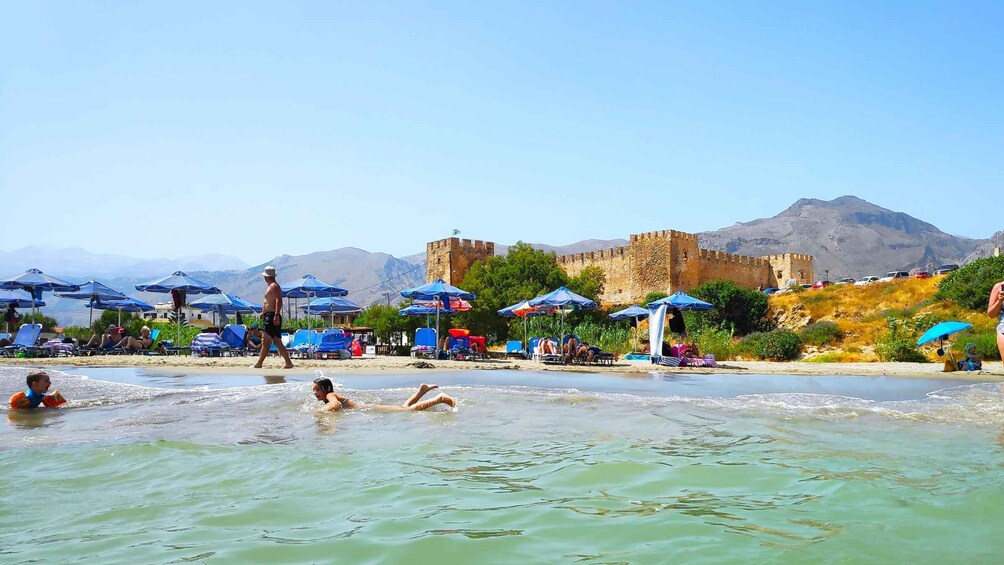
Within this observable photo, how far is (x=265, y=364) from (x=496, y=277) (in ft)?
52.9

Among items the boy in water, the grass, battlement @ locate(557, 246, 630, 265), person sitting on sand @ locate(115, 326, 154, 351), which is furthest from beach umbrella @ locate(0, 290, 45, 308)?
battlement @ locate(557, 246, 630, 265)

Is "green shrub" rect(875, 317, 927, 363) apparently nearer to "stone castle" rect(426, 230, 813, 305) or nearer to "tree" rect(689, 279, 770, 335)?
"tree" rect(689, 279, 770, 335)

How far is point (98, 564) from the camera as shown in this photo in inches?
105

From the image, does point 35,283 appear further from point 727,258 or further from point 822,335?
point 727,258

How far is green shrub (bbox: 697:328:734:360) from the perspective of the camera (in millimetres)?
19933

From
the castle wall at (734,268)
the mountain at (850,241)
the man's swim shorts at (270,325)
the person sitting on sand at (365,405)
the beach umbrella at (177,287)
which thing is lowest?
the person sitting on sand at (365,405)

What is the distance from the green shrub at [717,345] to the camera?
19933mm

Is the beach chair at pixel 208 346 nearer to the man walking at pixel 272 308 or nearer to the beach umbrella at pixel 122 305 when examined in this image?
the man walking at pixel 272 308

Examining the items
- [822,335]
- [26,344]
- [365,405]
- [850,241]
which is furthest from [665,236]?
[850,241]

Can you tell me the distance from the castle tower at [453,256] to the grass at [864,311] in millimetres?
15348

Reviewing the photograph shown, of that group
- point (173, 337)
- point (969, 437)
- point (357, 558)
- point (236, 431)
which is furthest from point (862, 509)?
point (173, 337)

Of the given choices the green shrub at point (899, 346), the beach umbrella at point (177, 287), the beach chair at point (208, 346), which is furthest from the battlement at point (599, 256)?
the beach chair at point (208, 346)

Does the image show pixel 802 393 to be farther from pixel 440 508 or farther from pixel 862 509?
pixel 440 508

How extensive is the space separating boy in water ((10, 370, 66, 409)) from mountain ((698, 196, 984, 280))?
119 meters
